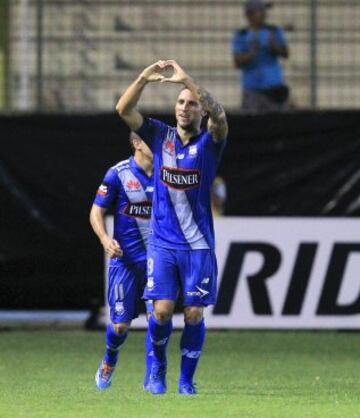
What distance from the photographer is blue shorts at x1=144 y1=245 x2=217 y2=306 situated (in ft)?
34.0

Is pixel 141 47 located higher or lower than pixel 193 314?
higher

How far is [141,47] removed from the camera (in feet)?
59.0

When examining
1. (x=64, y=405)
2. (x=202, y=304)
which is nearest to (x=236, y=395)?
(x=202, y=304)

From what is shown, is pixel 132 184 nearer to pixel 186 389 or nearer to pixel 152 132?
pixel 152 132

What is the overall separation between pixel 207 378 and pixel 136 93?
296 cm

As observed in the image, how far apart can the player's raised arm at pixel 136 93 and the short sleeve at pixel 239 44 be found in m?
7.51

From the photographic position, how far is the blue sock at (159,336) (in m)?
10.6

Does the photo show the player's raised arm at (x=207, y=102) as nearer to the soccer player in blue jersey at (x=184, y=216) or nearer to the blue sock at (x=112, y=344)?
the soccer player in blue jersey at (x=184, y=216)

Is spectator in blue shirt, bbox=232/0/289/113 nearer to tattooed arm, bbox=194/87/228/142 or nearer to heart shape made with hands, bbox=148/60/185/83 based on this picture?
tattooed arm, bbox=194/87/228/142

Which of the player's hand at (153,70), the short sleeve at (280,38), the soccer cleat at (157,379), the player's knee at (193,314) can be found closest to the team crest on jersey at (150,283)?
the player's knee at (193,314)

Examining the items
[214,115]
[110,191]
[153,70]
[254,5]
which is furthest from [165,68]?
[254,5]

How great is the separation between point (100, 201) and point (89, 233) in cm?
564

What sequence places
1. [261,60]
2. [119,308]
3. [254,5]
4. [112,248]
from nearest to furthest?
1. [112,248]
2. [119,308]
3. [254,5]
4. [261,60]

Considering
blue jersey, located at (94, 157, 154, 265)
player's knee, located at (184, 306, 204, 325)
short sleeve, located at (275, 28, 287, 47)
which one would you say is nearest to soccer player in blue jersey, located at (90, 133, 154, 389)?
blue jersey, located at (94, 157, 154, 265)
